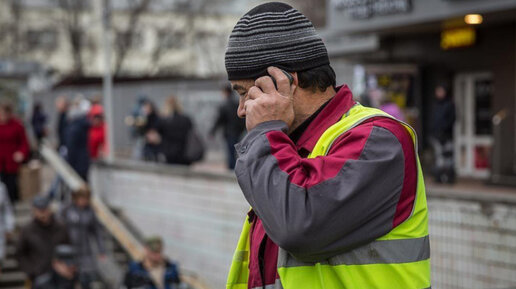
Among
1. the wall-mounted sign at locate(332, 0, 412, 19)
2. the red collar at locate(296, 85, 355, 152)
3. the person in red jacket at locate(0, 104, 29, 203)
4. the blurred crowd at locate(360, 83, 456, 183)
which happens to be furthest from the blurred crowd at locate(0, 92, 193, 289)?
the red collar at locate(296, 85, 355, 152)

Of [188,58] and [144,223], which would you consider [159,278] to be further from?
[188,58]

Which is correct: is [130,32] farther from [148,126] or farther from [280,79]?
[280,79]

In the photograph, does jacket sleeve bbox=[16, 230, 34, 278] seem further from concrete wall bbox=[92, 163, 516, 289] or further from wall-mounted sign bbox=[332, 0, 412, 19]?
wall-mounted sign bbox=[332, 0, 412, 19]

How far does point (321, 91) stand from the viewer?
2223 mm

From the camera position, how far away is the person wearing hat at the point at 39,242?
1084 cm

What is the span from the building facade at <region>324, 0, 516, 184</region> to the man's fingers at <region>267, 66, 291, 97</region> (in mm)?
11743

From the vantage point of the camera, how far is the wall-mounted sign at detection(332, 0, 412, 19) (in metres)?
15.1

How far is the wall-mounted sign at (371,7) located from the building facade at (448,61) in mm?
19

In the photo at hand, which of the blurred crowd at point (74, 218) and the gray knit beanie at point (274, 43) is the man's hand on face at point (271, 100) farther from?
the blurred crowd at point (74, 218)

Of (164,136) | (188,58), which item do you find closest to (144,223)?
(164,136)

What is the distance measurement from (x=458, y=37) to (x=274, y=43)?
14.9 m

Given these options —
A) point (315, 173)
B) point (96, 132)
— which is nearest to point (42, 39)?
point (96, 132)

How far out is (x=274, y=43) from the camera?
84.5 inches

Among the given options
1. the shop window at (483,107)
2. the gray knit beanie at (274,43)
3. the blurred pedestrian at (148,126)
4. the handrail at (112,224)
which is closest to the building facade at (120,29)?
the blurred pedestrian at (148,126)
